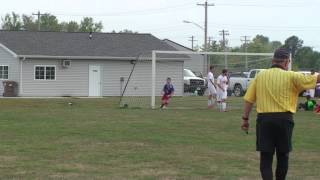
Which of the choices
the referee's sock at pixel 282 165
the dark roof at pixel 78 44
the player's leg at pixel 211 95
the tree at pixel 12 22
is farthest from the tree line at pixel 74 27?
the referee's sock at pixel 282 165

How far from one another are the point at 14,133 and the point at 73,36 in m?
32.0

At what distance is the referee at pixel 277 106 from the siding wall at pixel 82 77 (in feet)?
102

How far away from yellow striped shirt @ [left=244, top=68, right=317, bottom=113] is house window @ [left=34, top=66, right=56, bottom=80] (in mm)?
34802

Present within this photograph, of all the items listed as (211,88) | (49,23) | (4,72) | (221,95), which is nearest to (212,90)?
(211,88)

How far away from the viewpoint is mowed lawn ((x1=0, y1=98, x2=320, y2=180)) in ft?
32.8

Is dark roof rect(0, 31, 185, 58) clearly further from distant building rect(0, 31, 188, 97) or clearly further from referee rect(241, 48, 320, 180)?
referee rect(241, 48, 320, 180)

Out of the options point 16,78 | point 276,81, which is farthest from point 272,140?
point 16,78

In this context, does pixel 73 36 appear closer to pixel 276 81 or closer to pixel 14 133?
pixel 14 133

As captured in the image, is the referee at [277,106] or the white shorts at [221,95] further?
the white shorts at [221,95]

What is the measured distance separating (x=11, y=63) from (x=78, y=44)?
502cm

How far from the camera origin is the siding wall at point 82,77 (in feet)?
137

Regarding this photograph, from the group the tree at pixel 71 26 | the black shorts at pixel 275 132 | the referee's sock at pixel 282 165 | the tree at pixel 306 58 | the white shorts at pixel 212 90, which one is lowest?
the referee's sock at pixel 282 165

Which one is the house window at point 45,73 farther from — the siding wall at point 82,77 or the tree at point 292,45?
the tree at point 292,45

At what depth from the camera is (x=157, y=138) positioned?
14.8 metres
